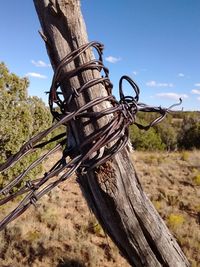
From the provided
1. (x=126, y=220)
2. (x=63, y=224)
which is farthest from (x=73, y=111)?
(x=63, y=224)

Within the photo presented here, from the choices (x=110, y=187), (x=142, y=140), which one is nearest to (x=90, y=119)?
(x=110, y=187)

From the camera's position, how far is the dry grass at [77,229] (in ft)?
23.6

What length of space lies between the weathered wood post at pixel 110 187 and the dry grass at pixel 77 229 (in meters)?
4.71

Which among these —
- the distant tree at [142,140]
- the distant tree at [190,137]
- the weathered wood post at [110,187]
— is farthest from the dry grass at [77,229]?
the distant tree at [190,137]

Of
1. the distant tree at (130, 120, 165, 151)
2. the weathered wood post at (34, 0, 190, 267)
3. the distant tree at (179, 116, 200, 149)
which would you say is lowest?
the distant tree at (179, 116, 200, 149)

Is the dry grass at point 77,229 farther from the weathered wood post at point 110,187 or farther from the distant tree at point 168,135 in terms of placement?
the distant tree at point 168,135

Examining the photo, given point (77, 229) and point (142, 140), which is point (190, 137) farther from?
point (77, 229)

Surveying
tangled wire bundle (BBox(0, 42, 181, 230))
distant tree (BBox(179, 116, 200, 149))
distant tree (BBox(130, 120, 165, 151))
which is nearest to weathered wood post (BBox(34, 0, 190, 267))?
tangled wire bundle (BBox(0, 42, 181, 230))

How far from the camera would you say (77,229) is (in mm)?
8656

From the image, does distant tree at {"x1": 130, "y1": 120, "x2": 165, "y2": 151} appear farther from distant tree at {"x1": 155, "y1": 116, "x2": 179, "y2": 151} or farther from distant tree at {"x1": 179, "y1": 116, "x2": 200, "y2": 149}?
distant tree at {"x1": 155, "y1": 116, "x2": 179, "y2": 151}

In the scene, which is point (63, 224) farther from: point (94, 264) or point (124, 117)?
point (124, 117)

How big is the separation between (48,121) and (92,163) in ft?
32.1

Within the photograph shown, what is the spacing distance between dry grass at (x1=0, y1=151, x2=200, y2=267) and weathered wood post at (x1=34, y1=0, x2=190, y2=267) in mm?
4708

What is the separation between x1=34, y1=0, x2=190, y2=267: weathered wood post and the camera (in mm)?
1502
